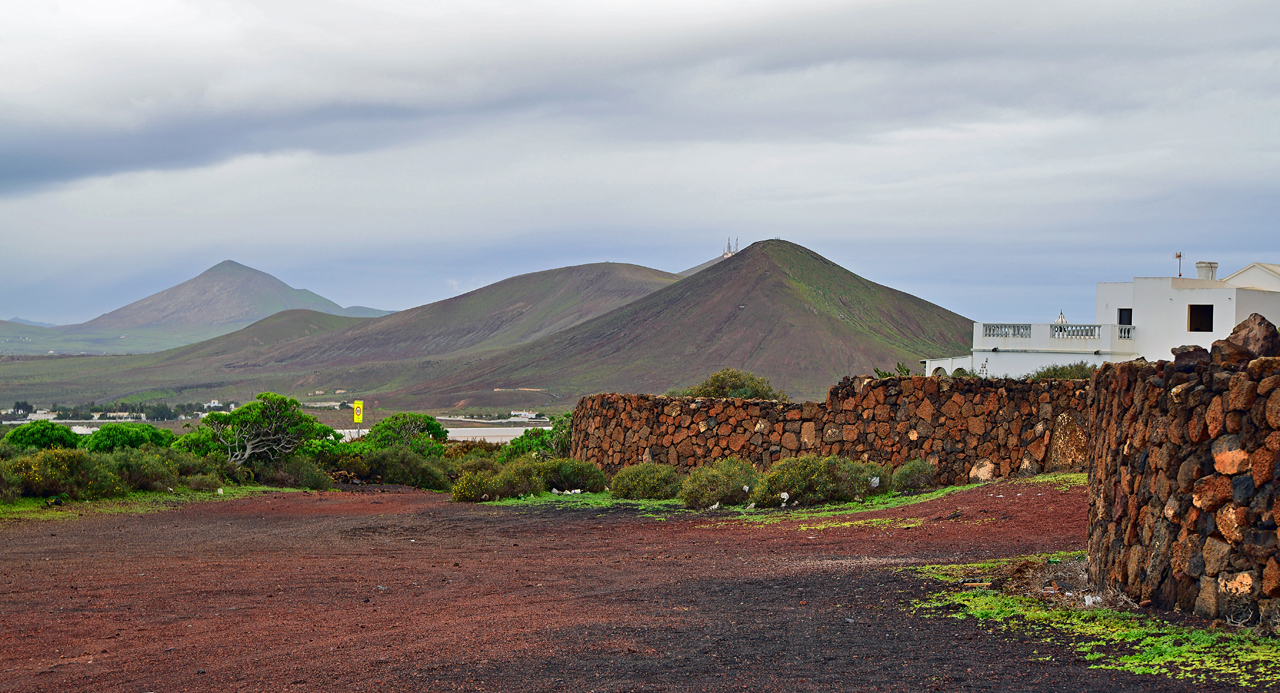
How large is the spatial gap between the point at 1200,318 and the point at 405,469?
110ft

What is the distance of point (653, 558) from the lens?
10164mm

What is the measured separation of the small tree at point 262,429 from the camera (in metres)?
22.8

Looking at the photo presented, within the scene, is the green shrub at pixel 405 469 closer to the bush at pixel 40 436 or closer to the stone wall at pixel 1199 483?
the bush at pixel 40 436

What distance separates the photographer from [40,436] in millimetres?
20641

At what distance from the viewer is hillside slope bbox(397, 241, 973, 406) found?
129 metres

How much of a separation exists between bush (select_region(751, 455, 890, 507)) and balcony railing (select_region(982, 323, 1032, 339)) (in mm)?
30907

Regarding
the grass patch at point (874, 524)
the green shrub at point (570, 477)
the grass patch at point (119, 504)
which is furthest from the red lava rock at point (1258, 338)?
the grass patch at point (119, 504)

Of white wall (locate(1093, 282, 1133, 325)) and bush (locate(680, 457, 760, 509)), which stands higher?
white wall (locate(1093, 282, 1133, 325))

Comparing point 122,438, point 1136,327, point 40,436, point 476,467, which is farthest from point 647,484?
point 1136,327

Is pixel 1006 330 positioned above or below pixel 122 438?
above

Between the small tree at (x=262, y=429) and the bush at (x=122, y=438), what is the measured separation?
1.12 meters

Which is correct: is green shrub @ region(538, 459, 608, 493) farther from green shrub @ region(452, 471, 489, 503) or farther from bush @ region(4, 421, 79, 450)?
bush @ region(4, 421, 79, 450)

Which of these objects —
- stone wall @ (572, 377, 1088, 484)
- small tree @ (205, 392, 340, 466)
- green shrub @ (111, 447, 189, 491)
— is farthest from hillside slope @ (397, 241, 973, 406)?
green shrub @ (111, 447, 189, 491)

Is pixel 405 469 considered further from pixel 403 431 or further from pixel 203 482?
pixel 403 431
